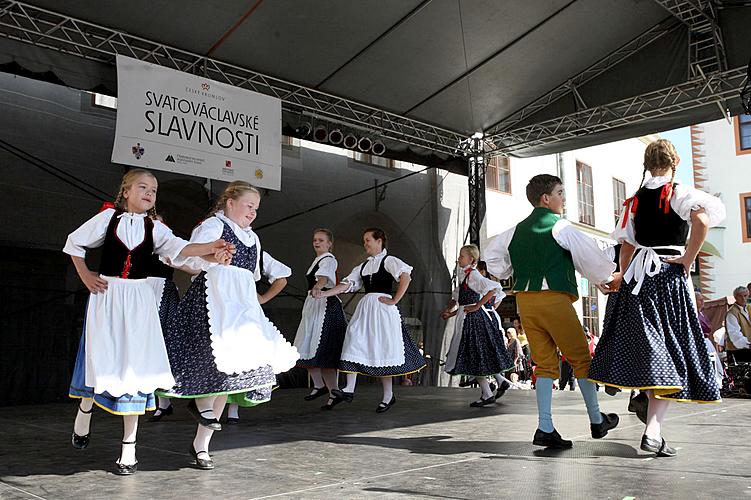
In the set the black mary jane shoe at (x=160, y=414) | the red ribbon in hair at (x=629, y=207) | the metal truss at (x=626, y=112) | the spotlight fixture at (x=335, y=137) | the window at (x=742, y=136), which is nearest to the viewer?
the red ribbon in hair at (x=629, y=207)

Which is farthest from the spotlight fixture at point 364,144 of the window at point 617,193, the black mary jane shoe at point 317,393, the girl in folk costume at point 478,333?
the window at point 617,193

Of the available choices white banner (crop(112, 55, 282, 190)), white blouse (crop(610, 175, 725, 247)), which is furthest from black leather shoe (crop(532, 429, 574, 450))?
white banner (crop(112, 55, 282, 190))

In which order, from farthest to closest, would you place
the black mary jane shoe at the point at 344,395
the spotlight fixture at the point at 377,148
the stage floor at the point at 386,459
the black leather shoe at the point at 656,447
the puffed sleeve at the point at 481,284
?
the spotlight fixture at the point at 377,148
the puffed sleeve at the point at 481,284
the black mary jane shoe at the point at 344,395
the black leather shoe at the point at 656,447
the stage floor at the point at 386,459

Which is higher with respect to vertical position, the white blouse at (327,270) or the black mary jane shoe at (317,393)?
the white blouse at (327,270)

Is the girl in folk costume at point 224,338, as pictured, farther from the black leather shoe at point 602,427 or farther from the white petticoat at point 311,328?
the white petticoat at point 311,328

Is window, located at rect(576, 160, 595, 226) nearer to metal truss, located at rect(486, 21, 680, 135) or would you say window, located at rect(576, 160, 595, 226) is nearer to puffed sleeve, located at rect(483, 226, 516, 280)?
metal truss, located at rect(486, 21, 680, 135)

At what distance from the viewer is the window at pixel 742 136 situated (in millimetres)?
18312

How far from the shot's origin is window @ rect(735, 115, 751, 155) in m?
18.3

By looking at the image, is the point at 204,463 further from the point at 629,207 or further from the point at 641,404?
the point at 629,207

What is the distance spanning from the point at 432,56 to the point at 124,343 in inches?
194

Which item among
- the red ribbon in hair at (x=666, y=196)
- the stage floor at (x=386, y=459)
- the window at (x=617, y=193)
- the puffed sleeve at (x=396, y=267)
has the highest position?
the window at (x=617, y=193)

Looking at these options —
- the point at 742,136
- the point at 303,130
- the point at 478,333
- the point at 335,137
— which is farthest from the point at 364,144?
the point at 742,136

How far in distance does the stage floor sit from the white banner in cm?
227

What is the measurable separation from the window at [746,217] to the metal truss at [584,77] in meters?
12.8
